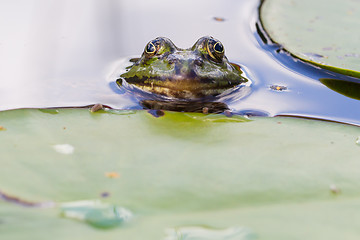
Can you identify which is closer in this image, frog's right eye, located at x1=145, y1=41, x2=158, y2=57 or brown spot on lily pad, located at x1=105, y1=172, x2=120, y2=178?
brown spot on lily pad, located at x1=105, y1=172, x2=120, y2=178

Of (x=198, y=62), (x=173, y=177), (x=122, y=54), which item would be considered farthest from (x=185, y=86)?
(x=122, y=54)

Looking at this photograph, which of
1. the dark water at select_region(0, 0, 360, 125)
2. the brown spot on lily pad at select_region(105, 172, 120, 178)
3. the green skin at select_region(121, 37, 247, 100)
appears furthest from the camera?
the dark water at select_region(0, 0, 360, 125)

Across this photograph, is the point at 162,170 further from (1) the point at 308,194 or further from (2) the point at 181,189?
(1) the point at 308,194

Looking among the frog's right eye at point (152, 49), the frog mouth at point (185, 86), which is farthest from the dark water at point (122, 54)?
the frog's right eye at point (152, 49)

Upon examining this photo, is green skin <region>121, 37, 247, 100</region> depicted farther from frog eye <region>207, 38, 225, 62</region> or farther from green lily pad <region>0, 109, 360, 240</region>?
green lily pad <region>0, 109, 360, 240</region>

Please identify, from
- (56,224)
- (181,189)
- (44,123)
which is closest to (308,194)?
(181,189)

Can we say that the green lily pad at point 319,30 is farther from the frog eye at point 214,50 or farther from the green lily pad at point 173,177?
the green lily pad at point 173,177

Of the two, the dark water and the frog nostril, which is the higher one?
the frog nostril

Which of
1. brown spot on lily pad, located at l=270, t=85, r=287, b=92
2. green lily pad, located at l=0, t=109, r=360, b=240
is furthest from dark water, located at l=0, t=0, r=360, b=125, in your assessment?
green lily pad, located at l=0, t=109, r=360, b=240

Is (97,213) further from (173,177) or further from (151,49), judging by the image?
(151,49)
